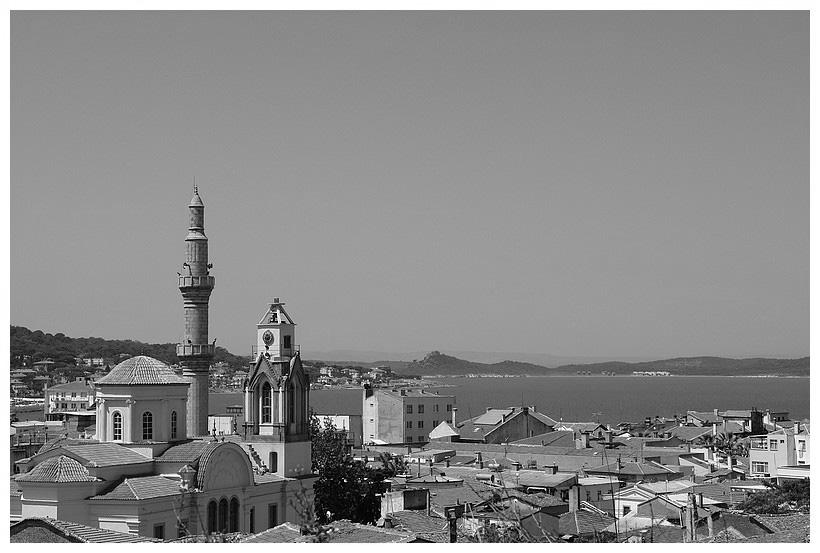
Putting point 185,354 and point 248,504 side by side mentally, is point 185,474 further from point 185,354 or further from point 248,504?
point 185,354

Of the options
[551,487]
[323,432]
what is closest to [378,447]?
[323,432]

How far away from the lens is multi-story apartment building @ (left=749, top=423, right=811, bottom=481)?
42375 millimetres

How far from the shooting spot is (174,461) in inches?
1115

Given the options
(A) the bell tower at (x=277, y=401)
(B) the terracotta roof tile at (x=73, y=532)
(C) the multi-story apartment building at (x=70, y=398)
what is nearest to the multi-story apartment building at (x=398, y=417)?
(C) the multi-story apartment building at (x=70, y=398)

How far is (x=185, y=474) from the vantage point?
27.2 meters

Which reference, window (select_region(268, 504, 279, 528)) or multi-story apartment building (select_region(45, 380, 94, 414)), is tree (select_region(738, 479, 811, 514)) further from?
multi-story apartment building (select_region(45, 380, 94, 414))

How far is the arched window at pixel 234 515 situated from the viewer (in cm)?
2810

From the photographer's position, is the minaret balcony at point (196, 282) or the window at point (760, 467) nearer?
the minaret balcony at point (196, 282)

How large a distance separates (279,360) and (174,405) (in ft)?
13.1

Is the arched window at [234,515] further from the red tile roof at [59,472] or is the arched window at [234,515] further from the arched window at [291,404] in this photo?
the arched window at [291,404]

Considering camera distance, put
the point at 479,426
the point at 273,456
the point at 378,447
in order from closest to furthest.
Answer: the point at 273,456 < the point at 378,447 < the point at 479,426

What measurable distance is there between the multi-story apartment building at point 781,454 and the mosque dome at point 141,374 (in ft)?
65.2

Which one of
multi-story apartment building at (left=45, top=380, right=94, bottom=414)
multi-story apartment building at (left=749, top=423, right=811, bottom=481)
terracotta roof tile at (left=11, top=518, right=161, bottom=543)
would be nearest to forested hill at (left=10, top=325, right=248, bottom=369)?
multi-story apartment building at (left=45, top=380, right=94, bottom=414)
